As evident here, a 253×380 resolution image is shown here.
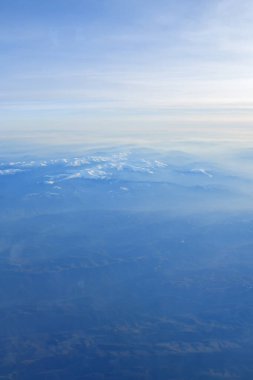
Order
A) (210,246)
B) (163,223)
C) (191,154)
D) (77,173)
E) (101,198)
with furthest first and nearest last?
(191,154) < (77,173) < (101,198) < (163,223) < (210,246)

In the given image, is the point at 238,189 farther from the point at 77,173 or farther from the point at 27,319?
→ the point at 27,319

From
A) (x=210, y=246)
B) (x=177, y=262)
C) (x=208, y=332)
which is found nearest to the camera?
(x=208, y=332)

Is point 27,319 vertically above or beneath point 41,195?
beneath

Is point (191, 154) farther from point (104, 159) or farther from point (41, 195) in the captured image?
point (41, 195)

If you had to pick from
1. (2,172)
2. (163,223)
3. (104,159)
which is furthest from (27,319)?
(104,159)

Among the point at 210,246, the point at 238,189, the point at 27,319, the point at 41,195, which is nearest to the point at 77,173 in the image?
the point at 41,195

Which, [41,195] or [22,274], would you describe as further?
[41,195]
